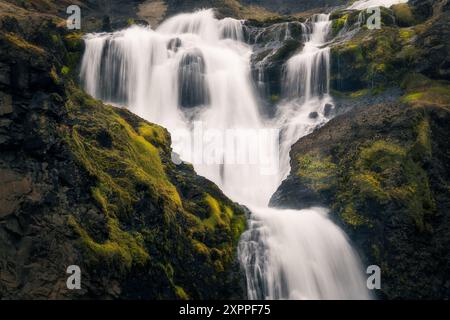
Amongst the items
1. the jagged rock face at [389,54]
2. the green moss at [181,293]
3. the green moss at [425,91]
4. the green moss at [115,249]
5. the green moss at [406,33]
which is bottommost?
the green moss at [181,293]

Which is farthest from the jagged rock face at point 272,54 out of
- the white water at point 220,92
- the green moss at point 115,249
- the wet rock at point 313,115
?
the green moss at point 115,249

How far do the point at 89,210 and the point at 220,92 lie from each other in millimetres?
24252

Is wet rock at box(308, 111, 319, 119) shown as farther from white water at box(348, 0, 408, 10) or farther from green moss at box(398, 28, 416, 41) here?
white water at box(348, 0, 408, 10)

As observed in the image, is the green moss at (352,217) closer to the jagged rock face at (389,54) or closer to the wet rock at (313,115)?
the wet rock at (313,115)

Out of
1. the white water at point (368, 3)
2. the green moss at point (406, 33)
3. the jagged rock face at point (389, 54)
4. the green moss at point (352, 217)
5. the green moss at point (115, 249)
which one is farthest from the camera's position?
the white water at point (368, 3)

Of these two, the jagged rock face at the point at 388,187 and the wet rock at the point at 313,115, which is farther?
the wet rock at the point at 313,115

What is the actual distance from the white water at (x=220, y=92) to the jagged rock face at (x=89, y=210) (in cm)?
369

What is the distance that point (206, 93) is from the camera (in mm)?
45625

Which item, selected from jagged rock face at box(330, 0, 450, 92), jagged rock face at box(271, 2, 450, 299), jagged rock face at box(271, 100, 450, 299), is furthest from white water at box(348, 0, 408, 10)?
jagged rock face at box(271, 100, 450, 299)

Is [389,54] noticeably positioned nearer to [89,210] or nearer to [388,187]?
[388,187]

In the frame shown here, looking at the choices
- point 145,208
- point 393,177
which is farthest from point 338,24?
point 145,208

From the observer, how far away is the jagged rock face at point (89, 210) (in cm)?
2031

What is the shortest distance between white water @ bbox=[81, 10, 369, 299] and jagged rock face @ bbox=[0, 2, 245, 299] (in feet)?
12.1
